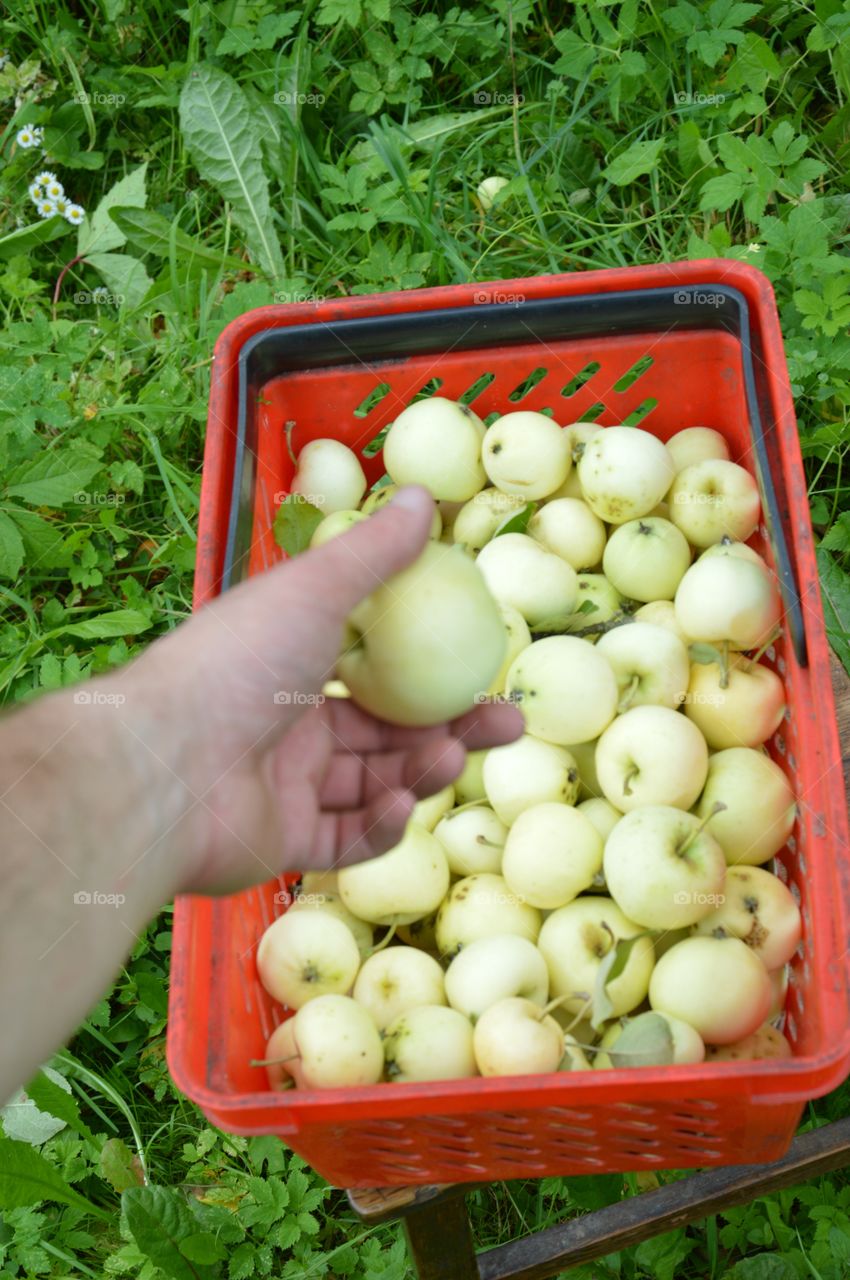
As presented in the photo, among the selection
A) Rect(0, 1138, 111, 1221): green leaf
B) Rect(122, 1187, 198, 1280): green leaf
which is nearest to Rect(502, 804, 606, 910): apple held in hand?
Rect(122, 1187, 198, 1280): green leaf

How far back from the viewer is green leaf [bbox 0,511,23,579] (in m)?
2.37

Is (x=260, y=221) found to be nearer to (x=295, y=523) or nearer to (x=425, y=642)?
(x=295, y=523)

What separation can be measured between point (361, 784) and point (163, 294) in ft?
5.56

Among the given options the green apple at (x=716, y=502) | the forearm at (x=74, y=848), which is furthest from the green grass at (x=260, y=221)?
the forearm at (x=74, y=848)

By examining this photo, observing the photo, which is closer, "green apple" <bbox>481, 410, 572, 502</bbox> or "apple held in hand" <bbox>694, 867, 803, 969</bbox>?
"apple held in hand" <bbox>694, 867, 803, 969</bbox>

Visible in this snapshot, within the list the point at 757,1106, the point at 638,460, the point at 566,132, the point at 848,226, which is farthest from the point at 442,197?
the point at 757,1106

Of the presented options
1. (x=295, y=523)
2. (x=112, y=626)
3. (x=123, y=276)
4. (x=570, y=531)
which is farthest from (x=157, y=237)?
(x=570, y=531)

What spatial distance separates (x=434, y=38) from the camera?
2.83 m

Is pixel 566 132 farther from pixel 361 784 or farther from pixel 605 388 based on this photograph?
pixel 361 784

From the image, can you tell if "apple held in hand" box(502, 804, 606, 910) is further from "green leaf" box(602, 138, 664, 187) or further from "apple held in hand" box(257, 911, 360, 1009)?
"green leaf" box(602, 138, 664, 187)

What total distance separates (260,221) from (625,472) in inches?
53.2

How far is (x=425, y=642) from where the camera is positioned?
1276mm

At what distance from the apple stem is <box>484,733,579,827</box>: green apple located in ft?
0.32

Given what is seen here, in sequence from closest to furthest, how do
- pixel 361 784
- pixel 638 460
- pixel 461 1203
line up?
pixel 361 784, pixel 461 1203, pixel 638 460
